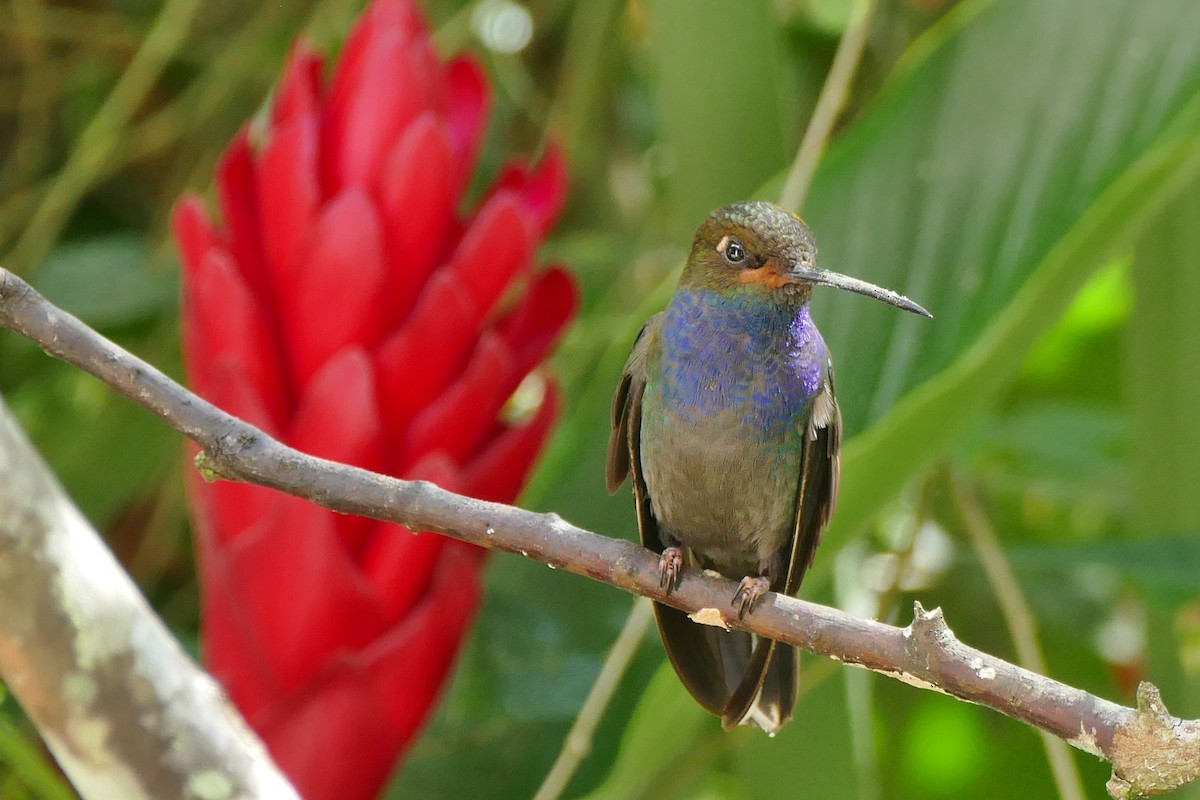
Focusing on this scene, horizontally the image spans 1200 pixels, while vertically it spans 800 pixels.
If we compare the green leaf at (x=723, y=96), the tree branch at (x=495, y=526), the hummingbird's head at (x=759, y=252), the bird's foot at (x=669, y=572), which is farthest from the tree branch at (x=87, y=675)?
the green leaf at (x=723, y=96)

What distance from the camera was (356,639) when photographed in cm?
103

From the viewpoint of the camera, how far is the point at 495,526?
723mm

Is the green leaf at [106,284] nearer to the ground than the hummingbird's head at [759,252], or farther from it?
farther from it

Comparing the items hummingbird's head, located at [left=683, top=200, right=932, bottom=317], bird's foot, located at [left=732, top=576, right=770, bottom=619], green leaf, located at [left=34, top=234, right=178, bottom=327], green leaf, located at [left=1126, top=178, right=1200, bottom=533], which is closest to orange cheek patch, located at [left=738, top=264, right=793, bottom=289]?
hummingbird's head, located at [left=683, top=200, right=932, bottom=317]

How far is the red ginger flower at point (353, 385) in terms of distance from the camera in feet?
3.29

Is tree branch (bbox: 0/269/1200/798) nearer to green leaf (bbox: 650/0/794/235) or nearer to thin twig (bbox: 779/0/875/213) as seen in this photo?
thin twig (bbox: 779/0/875/213)

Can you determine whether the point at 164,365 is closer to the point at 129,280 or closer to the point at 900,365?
the point at 129,280

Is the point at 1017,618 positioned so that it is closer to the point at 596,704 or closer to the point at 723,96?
the point at 596,704

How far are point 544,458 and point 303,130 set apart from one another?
625mm

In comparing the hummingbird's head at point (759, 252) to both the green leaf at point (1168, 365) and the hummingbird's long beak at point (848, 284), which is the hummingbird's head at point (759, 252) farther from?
the green leaf at point (1168, 365)

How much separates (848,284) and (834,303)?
1.27ft

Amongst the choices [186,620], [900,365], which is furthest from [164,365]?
[900,365]

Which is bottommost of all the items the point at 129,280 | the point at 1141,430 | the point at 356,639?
the point at 356,639

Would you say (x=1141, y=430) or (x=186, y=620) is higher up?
(x=1141, y=430)
